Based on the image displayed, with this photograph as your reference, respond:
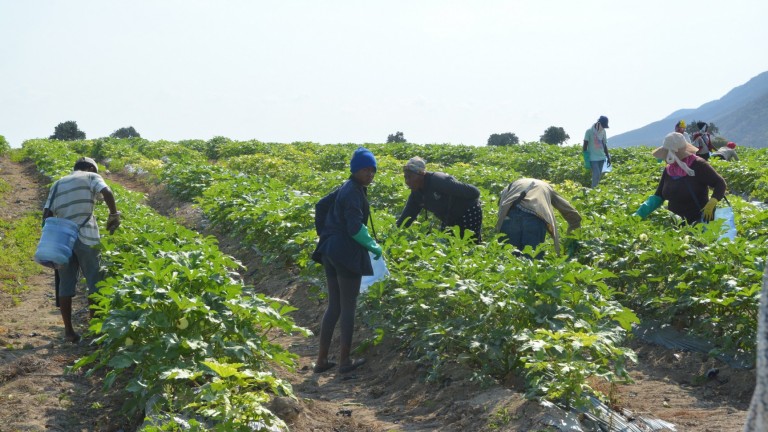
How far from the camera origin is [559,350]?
13.6 ft

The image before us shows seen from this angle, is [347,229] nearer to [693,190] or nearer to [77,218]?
[77,218]

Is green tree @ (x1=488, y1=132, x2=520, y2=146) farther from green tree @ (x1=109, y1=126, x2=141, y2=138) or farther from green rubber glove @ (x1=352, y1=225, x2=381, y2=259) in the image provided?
green rubber glove @ (x1=352, y1=225, x2=381, y2=259)

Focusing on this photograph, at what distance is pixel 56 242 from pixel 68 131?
50589mm

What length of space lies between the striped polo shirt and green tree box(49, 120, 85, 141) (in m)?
49.7

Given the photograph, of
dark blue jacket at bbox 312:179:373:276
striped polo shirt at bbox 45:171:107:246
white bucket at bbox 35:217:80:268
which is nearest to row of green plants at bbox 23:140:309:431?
dark blue jacket at bbox 312:179:373:276

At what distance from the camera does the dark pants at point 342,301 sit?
583 centimetres

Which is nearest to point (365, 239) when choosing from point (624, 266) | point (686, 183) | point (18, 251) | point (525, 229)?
point (525, 229)

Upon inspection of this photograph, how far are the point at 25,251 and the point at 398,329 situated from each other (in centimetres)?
A: 778

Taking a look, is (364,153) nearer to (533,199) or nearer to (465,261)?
(465,261)

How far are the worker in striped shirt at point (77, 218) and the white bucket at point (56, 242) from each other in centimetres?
10

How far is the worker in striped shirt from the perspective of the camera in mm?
6809

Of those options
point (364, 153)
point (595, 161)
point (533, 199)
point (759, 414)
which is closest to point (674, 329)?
point (533, 199)

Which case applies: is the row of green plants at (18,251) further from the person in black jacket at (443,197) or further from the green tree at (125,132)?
the green tree at (125,132)

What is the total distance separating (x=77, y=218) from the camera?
6820 millimetres
